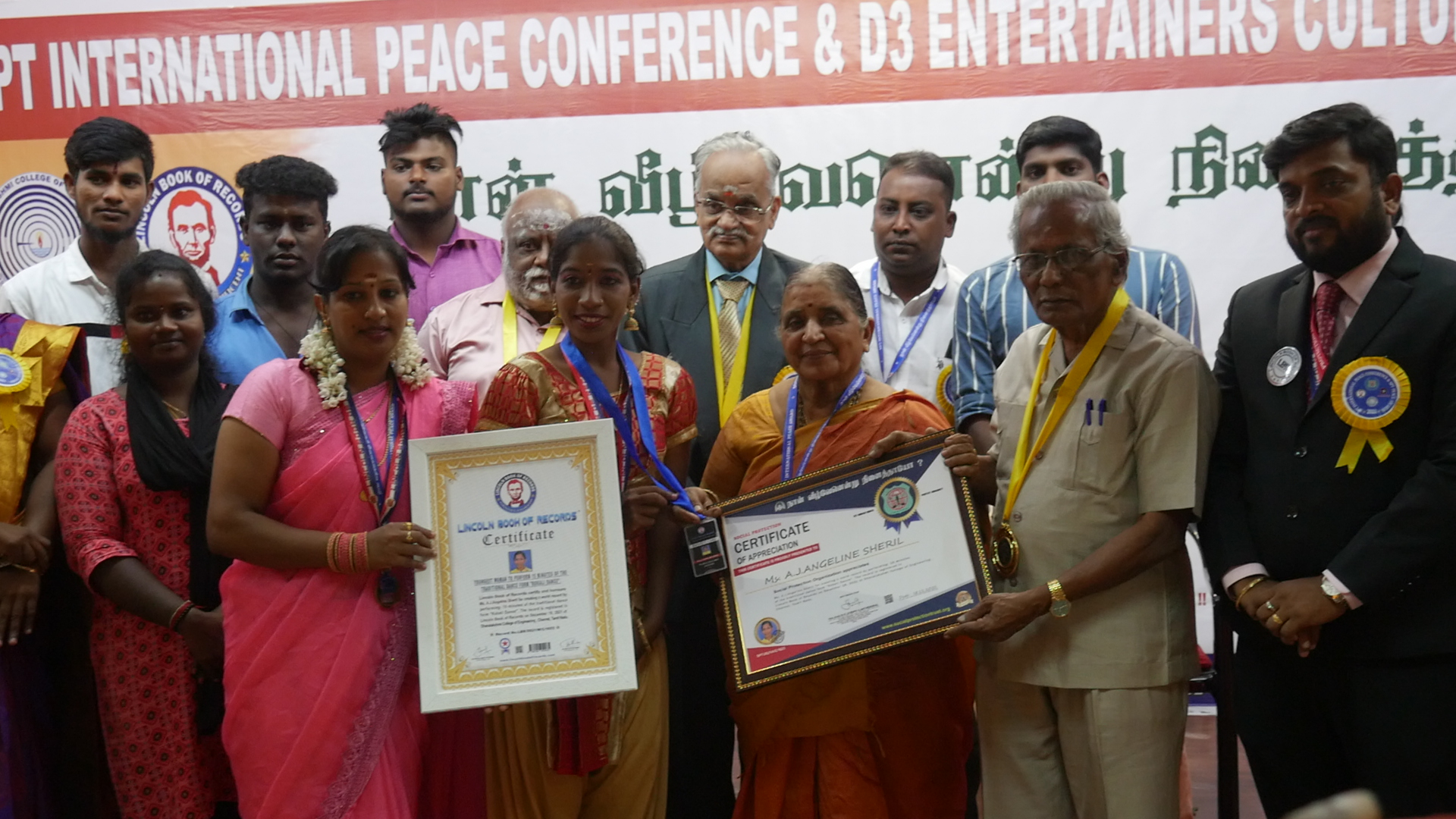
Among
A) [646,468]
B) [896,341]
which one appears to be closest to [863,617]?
[646,468]

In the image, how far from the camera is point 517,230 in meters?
4.16

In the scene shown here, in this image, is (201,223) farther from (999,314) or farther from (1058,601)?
(1058,601)

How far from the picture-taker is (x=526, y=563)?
3.09 metres

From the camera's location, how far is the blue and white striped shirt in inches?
150

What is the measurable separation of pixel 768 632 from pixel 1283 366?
1.55m

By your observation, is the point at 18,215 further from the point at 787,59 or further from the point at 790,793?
the point at 790,793

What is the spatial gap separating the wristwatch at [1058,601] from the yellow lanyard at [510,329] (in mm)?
1766

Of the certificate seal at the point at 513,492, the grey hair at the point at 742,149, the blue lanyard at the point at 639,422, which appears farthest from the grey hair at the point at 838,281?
the certificate seal at the point at 513,492

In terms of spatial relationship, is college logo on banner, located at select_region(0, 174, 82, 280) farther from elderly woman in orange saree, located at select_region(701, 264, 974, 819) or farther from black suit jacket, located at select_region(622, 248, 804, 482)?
elderly woman in orange saree, located at select_region(701, 264, 974, 819)

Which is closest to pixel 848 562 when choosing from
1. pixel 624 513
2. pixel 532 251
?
pixel 624 513

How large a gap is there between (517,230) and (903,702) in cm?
207

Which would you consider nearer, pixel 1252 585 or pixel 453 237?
pixel 1252 585

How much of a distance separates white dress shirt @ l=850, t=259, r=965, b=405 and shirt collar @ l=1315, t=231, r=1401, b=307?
1.38 m

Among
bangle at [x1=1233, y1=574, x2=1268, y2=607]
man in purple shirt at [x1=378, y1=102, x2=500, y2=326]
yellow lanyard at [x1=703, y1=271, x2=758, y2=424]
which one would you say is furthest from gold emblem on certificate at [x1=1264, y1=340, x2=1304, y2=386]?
man in purple shirt at [x1=378, y1=102, x2=500, y2=326]
